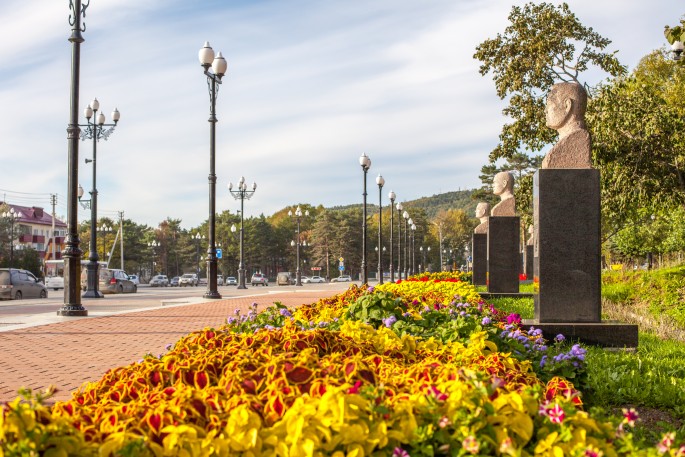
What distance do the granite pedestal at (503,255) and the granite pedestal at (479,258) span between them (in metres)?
5.89

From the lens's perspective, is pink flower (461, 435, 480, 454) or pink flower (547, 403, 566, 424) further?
pink flower (547, 403, 566, 424)

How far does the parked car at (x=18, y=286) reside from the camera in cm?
3238

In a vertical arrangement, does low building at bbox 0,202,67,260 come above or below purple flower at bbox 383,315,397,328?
above

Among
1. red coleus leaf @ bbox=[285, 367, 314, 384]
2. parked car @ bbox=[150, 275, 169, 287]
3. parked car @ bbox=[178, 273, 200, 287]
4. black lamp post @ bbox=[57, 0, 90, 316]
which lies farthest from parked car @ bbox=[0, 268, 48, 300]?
parked car @ bbox=[150, 275, 169, 287]

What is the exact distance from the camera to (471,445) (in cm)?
223

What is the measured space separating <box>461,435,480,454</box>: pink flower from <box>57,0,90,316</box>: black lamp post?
14325 mm

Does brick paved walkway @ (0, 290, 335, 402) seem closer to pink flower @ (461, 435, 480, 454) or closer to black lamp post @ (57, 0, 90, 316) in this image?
black lamp post @ (57, 0, 90, 316)

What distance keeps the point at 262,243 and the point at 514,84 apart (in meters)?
92.0

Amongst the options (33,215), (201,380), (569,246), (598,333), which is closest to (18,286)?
(569,246)

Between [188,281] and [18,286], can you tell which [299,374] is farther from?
[188,281]

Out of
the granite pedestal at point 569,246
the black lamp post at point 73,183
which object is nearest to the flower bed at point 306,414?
the granite pedestal at point 569,246

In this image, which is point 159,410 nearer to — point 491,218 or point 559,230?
point 559,230

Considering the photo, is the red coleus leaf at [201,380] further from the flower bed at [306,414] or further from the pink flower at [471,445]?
the pink flower at [471,445]

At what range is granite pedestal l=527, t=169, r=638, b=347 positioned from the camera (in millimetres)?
9148
